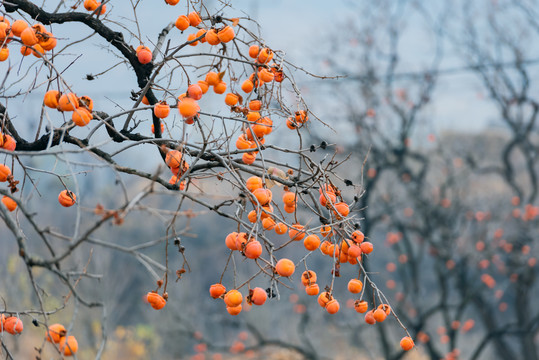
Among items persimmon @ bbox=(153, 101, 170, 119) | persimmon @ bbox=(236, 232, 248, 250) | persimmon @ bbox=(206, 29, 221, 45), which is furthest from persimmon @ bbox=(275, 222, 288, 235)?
persimmon @ bbox=(206, 29, 221, 45)

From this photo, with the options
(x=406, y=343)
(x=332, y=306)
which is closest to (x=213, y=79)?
(x=332, y=306)

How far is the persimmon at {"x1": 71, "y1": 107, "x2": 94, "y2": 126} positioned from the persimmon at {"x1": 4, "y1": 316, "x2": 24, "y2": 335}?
76 centimetres

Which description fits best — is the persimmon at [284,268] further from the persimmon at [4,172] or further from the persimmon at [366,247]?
the persimmon at [4,172]

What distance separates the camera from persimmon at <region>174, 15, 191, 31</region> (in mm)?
2455

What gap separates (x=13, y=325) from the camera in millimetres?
2102

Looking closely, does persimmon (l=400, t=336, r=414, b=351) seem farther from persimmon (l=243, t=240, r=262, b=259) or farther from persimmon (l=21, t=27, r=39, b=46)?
persimmon (l=21, t=27, r=39, b=46)

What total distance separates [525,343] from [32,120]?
796 cm

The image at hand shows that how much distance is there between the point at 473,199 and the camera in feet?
32.8

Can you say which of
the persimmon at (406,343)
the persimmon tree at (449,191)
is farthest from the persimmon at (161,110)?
the persimmon tree at (449,191)

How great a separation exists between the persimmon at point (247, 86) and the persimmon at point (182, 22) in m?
0.36

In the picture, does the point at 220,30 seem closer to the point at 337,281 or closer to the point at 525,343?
the point at 525,343

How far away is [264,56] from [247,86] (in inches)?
8.8

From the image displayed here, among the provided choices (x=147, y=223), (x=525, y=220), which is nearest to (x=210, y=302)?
(x=147, y=223)

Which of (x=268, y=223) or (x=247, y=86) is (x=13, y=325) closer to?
(x=268, y=223)
